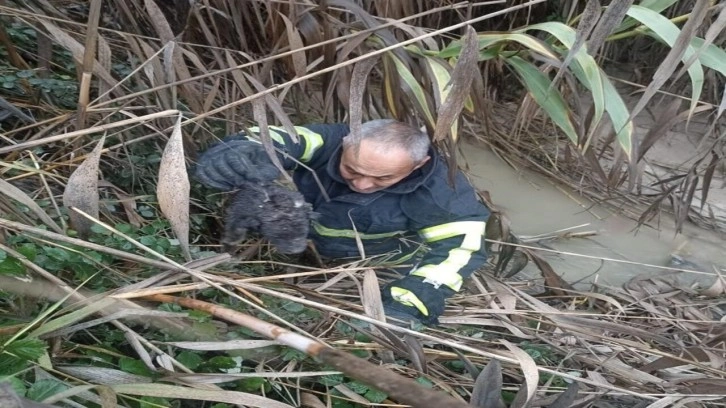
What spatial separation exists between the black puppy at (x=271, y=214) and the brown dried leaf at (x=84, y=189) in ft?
0.95

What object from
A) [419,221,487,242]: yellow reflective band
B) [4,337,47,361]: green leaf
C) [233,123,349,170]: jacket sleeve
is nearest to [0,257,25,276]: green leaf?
[4,337,47,361]: green leaf

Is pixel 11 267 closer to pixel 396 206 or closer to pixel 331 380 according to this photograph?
pixel 331 380

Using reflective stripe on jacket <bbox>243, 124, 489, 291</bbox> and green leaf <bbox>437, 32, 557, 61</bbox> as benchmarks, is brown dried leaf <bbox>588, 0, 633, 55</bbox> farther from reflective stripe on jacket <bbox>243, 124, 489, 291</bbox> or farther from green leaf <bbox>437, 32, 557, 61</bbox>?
reflective stripe on jacket <bbox>243, 124, 489, 291</bbox>

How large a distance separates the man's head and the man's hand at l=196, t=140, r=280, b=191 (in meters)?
0.25

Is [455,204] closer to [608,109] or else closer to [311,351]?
[608,109]

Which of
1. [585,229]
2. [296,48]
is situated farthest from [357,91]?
[585,229]

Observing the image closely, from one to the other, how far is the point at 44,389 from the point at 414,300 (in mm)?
883

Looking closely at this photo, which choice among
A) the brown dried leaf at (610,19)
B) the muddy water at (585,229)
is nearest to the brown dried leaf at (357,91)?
the brown dried leaf at (610,19)

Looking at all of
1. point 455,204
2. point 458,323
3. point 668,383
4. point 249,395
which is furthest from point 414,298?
point 249,395

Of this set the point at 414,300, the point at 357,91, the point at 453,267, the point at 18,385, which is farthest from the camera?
the point at 453,267

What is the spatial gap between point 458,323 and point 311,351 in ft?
2.75

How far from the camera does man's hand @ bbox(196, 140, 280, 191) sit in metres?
1.33

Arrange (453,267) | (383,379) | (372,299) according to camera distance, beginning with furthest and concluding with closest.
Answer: (453,267) < (372,299) < (383,379)

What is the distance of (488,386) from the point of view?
3.31ft
